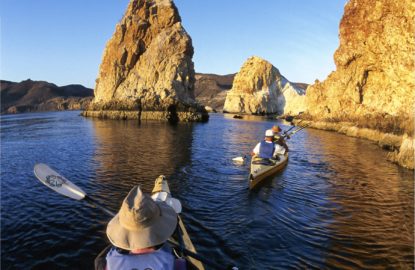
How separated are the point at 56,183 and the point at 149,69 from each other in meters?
74.4

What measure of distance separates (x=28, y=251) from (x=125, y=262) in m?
6.05

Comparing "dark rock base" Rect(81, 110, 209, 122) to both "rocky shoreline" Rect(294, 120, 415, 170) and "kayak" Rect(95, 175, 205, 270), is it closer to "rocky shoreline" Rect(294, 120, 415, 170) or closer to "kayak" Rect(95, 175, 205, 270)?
"rocky shoreline" Rect(294, 120, 415, 170)

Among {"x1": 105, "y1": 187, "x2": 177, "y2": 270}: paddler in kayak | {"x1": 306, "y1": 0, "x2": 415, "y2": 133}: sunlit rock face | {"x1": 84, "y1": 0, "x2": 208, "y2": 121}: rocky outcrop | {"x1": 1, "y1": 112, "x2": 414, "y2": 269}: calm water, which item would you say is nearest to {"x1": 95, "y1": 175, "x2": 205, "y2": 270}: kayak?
{"x1": 105, "y1": 187, "x2": 177, "y2": 270}: paddler in kayak

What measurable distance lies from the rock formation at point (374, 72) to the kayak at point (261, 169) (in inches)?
360

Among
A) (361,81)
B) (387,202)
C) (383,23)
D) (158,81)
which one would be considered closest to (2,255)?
(387,202)

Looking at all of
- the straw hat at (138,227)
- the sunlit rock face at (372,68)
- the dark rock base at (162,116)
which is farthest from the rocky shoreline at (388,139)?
the dark rock base at (162,116)

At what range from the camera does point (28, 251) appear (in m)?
7.96

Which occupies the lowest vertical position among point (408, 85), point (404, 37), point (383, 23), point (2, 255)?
point (2, 255)

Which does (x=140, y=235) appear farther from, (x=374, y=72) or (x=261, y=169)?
(x=374, y=72)

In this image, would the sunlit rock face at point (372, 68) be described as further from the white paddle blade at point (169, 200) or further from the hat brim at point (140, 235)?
the hat brim at point (140, 235)

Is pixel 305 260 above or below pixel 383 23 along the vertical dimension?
below

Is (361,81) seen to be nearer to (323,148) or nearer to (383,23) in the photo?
(383,23)

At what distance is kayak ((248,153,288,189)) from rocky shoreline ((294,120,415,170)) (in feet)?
28.3

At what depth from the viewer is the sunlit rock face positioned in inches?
1261
